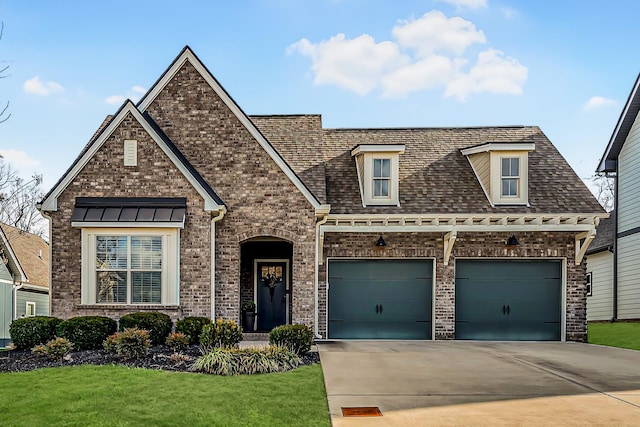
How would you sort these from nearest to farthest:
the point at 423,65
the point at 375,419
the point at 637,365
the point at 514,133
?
1. the point at 375,419
2. the point at 637,365
3. the point at 423,65
4. the point at 514,133

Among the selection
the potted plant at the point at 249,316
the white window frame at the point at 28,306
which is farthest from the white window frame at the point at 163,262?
the white window frame at the point at 28,306

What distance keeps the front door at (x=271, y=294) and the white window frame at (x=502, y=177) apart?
6698 mm

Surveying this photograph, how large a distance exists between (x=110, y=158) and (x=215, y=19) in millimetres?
4395

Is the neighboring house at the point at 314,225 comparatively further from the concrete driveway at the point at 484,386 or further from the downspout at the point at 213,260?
the concrete driveway at the point at 484,386

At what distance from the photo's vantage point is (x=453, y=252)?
55.7 ft

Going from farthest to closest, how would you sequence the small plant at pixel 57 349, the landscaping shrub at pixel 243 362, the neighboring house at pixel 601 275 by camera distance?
the neighboring house at pixel 601 275, the small plant at pixel 57 349, the landscaping shrub at pixel 243 362

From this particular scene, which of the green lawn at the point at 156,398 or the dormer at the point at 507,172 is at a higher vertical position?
the dormer at the point at 507,172

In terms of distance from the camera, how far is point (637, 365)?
38.6 ft

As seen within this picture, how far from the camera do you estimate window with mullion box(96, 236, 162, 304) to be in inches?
573

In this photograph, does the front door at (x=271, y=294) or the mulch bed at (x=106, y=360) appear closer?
the mulch bed at (x=106, y=360)

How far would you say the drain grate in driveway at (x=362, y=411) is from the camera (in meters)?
7.67

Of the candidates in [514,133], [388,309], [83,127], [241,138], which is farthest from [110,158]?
[514,133]

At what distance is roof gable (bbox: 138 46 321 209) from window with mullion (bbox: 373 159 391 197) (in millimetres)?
2602

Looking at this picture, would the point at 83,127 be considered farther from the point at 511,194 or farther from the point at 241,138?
the point at 511,194
